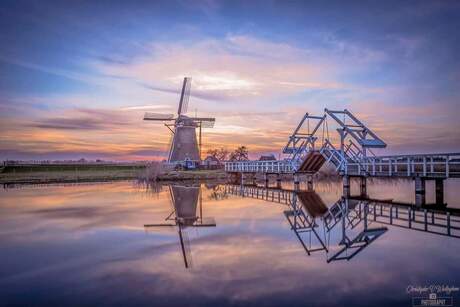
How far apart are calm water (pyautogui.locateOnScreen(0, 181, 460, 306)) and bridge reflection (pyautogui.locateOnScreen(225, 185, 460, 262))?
5 centimetres

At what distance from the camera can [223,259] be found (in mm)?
9422

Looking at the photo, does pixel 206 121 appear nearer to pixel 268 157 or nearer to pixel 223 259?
pixel 268 157

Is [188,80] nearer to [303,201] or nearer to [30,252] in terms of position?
[303,201]

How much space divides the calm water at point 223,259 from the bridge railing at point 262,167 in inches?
660

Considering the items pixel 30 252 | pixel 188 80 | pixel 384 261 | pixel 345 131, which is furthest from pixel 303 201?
pixel 188 80

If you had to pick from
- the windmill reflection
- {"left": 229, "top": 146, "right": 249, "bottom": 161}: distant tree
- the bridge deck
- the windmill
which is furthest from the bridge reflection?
{"left": 229, "top": 146, "right": 249, "bottom": 161}: distant tree

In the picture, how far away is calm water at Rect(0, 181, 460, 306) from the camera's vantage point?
692 centimetres

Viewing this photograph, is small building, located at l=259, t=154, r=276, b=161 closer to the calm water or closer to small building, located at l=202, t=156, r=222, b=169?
small building, located at l=202, t=156, r=222, b=169

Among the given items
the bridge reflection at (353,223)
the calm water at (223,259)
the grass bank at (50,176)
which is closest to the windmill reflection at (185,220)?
the calm water at (223,259)

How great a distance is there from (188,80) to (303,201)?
3788 cm

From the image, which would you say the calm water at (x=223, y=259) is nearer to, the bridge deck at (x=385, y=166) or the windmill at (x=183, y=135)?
the bridge deck at (x=385, y=166)

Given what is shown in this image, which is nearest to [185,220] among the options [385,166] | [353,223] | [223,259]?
[223,259]

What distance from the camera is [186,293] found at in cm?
704

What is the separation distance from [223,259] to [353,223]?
22.6 feet
